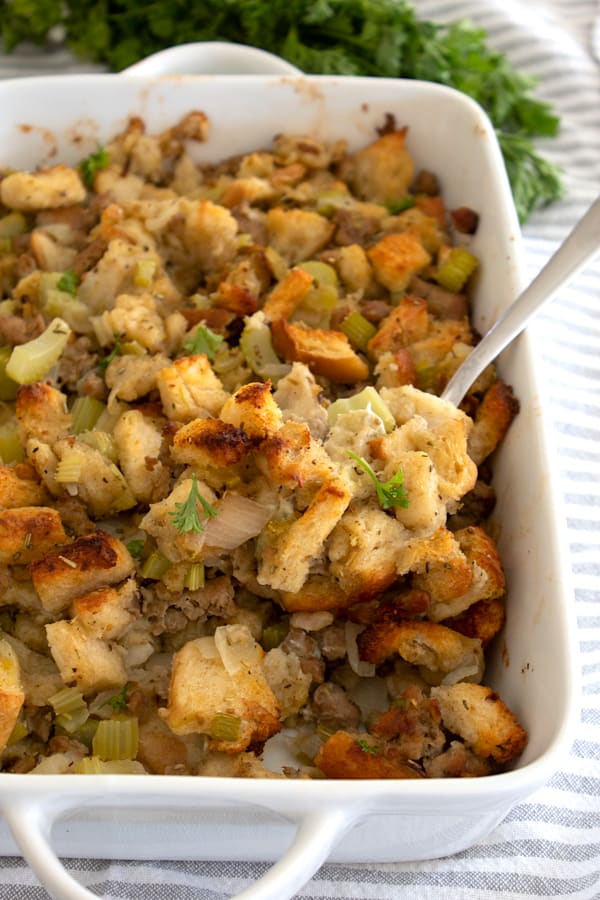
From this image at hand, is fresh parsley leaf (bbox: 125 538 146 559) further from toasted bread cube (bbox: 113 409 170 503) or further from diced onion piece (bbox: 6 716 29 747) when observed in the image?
diced onion piece (bbox: 6 716 29 747)

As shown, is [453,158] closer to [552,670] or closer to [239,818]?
[552,670]

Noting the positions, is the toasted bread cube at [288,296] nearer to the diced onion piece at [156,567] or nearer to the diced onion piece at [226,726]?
the diced onion piece at [156,567]

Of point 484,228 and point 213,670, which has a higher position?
point 484,228

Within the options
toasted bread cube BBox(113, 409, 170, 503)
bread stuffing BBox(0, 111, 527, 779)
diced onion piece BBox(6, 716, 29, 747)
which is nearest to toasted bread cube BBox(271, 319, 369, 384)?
bread stuffing BBox(0, 111, 527, 779)

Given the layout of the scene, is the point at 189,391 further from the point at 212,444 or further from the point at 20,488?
the point at 20,488

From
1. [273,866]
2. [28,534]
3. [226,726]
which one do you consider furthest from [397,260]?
[273,866]

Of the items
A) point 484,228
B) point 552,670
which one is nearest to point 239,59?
point 484,228

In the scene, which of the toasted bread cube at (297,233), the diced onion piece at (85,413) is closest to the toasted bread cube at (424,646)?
the diced onion piece at (85,413)
